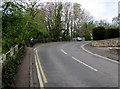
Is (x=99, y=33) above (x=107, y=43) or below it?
above

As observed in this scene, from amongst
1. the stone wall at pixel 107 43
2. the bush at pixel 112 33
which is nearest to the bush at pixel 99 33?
the bush at pixel 112 33

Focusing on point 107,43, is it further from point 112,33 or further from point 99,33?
point 112,33

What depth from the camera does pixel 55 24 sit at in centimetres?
5428

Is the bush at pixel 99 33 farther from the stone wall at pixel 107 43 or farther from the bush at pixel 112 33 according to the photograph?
the stone wall at pixel 107 43

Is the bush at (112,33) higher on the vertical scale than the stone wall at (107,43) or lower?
higher

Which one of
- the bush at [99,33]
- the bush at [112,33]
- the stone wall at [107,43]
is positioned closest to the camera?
the stone wall at [107,43]

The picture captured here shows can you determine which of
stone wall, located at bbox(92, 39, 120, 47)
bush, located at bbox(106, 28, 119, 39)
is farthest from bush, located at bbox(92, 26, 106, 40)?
stone wall, located at bbox(92, 39, 120, 47)

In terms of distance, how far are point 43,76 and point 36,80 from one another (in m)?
0.93

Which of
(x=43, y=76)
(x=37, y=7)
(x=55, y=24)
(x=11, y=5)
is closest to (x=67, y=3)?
(x=55, y=24)

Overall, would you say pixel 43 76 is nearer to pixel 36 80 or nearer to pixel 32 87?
pixel 36 80

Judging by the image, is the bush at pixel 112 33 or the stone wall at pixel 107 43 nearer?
the stone wall at pixel 107 43

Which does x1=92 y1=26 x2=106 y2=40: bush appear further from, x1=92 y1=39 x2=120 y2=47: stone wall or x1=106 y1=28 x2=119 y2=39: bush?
x1=92 y1=39 x2=120 y2=47: stone wall

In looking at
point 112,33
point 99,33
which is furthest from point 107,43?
point 112,33

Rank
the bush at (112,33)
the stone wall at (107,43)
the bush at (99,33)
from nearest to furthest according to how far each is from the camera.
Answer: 1. the stone wall at (107,43)
2. the bush at (112,33)
3. the bush at (99,33)
